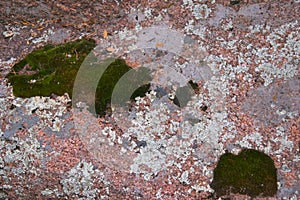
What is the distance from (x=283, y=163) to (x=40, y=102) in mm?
3826

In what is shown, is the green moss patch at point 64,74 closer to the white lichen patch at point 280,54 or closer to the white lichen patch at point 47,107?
the white lichen patch at point 47,107

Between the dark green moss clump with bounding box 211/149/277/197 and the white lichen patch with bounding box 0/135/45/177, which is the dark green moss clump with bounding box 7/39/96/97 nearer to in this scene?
the white lichen patch with bounding box 0/135/45/177

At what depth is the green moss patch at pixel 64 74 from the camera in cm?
523

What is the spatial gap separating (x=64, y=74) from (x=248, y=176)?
3.18 meters

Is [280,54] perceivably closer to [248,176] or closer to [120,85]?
[248,176]

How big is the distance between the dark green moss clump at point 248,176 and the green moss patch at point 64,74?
1.74 m

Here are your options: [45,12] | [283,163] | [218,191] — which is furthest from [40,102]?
[283,163]

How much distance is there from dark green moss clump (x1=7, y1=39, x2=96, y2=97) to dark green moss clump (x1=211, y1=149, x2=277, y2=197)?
8.83 ft

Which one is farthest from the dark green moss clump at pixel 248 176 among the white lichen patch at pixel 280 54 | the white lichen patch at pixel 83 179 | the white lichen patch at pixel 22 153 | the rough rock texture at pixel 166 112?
the white lichen patch at pixel 22 153

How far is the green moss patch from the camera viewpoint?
206 inches

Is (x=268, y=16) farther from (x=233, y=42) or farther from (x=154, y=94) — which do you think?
(x=154, y=94)

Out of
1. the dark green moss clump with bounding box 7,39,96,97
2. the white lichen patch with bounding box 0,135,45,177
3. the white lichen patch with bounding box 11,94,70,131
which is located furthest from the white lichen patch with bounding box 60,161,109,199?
the dark green moss clump with bounding box 7,39,96,97

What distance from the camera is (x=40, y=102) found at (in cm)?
536

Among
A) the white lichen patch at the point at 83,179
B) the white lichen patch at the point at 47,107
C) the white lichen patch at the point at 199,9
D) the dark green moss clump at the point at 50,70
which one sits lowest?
the white lichen patch at the point at 83,179
